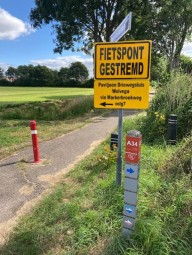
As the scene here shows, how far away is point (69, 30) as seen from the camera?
21.0 meters

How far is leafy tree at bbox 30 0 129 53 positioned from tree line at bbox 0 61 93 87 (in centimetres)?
4431

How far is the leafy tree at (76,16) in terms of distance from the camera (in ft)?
61.1

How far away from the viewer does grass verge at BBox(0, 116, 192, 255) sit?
309 centimetres

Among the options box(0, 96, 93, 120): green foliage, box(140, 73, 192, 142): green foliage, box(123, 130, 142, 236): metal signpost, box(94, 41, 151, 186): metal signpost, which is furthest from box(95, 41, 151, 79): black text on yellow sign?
box(0, 96, 93, 120): green foliage

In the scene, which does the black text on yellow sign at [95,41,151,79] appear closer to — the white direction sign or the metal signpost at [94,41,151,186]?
the metal signpost at [94,41,151,186]

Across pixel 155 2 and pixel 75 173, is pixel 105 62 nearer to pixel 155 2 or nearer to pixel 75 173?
pixel 75 173

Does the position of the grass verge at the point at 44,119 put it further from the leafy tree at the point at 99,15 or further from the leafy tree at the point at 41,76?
the leafy tree at the point at 41,76

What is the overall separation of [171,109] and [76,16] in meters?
13.3

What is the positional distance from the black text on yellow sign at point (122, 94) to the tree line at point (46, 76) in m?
63.0

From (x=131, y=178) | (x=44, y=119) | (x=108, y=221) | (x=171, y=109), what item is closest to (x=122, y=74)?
(x=131, y=178)

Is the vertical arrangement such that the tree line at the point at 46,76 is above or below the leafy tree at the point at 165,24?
below

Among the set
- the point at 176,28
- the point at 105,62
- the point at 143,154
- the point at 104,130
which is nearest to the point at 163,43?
the point at 176,28

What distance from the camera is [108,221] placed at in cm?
367

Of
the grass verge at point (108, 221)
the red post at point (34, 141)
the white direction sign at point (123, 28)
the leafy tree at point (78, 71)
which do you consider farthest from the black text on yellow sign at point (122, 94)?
the leafy tree at point (78, 71)
